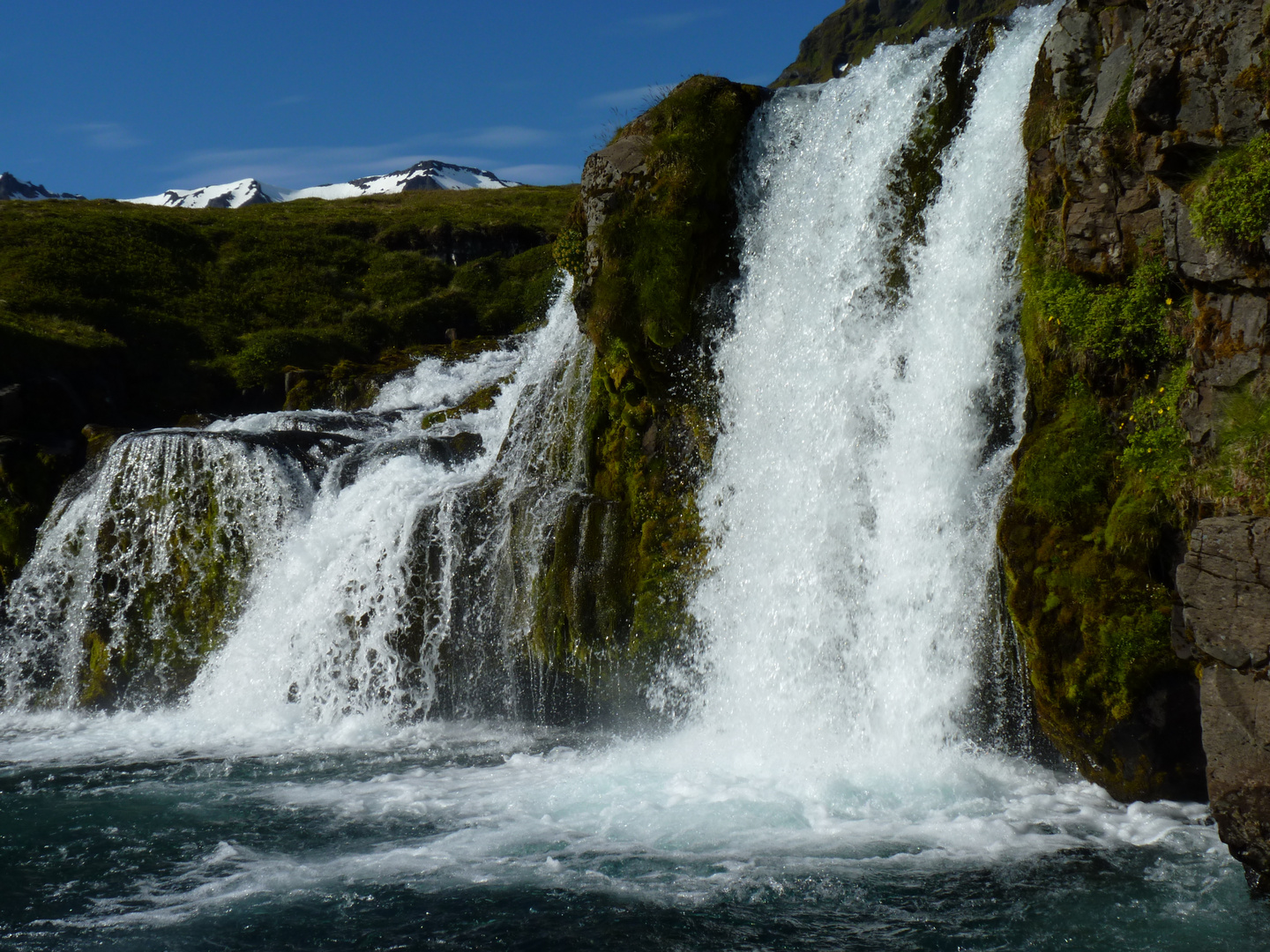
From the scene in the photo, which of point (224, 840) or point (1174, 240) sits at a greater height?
point (1174, 240)

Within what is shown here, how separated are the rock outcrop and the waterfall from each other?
312cm

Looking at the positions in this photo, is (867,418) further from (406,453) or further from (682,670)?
(406,453)

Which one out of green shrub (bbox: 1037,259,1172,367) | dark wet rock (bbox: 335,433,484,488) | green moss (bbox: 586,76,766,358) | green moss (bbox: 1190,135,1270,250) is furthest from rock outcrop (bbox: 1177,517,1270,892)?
dark wet rock (bbox: 335,433,484,488)

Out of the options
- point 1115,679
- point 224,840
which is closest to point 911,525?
point 1115,679

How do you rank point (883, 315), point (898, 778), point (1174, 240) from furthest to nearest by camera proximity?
point (883, 315) < point (898, 778) < point (1174, 240)

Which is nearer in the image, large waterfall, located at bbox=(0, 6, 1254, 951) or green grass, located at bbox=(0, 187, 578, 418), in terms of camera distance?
large waterfall, located at bbox=(0, 6, 1254, 951)

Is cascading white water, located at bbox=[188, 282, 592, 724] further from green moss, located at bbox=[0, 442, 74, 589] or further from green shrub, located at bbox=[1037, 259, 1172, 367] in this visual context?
green shrub, located at bbox=[1037, 259, 1172, 367]

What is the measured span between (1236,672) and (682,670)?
7.42 metres

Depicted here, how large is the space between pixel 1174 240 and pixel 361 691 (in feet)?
40.7

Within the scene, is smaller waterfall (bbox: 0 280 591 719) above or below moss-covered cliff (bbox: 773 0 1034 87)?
below

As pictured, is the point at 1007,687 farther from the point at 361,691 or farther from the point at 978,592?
the point at 361,691

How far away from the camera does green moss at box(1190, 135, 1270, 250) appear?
8078mm

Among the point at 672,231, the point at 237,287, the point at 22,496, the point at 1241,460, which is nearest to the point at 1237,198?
the point at 1241,460

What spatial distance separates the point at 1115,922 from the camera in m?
7.38
